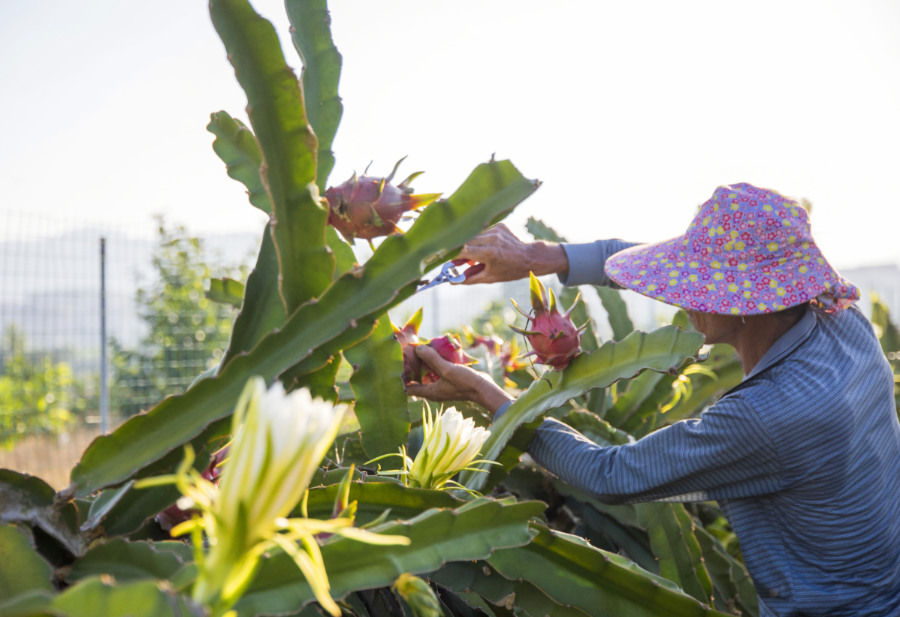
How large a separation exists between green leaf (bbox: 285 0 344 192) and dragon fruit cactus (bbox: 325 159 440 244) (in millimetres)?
76

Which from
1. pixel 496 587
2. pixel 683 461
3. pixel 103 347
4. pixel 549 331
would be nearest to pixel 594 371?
pixel 549 331

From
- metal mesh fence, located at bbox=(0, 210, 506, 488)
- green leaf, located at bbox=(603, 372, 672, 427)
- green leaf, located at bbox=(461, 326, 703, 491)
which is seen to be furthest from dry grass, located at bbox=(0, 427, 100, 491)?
green leaf, located at bbox=(461, 326, 703, 491)

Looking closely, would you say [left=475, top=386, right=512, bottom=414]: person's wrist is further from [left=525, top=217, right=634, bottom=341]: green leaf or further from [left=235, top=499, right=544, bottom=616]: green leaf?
[left=525, top=217, right=634, bottom=341]: green leaf

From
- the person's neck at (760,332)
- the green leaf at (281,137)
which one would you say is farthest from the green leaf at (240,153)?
the person's neck at (760,332)

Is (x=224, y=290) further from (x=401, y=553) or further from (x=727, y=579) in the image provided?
(x=727, y=579)

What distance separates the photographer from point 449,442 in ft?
3.07

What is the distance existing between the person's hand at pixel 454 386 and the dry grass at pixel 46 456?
4948 mm

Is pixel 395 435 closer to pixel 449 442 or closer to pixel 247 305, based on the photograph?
pixel 449 442

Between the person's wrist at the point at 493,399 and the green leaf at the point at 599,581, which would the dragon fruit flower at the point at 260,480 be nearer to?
the green leaf at the point at 599,581

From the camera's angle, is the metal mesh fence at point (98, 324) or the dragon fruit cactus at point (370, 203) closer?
the dragon fruit cactus at point (370, 203)

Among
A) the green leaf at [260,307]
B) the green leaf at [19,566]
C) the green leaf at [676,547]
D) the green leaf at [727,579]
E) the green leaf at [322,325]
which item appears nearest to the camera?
the green leaf at [19,566]

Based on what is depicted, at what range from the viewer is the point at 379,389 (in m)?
1.15

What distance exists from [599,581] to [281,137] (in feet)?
2.42

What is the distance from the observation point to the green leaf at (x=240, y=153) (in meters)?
1.08
